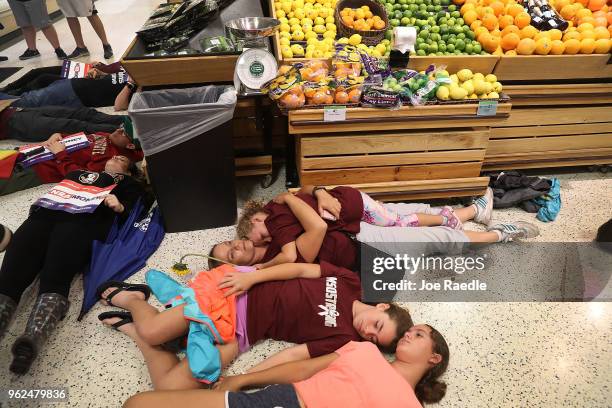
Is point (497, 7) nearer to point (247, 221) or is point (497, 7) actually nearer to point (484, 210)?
point (484, 210)

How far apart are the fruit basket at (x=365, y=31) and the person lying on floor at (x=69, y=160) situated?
1.63 m

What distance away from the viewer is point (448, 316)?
191cm

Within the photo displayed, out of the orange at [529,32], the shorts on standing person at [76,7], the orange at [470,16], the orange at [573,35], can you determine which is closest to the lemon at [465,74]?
the orange at [529,32]

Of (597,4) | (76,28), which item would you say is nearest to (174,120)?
(597,4)

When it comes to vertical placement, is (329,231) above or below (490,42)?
below

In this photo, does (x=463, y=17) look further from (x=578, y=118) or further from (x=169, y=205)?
(x=169, y=205)

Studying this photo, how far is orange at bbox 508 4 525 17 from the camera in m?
2.76

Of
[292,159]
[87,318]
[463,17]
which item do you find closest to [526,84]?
[463,17]

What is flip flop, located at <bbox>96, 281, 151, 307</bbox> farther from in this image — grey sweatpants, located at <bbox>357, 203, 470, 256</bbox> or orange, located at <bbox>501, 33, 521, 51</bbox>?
orange, located at <bbox>501, 33, 521, 51</bbox>

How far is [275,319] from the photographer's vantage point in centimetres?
169

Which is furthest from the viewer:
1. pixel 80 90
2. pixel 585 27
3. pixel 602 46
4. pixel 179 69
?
pixel 80 90

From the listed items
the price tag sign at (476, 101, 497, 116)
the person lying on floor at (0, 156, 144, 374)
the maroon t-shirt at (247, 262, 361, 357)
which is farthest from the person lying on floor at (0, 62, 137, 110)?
the price tag sign at (476, 101, 497, 116)

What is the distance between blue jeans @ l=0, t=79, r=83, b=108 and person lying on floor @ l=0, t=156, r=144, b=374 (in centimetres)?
Answer: 171

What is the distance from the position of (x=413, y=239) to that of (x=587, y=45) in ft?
5.89
